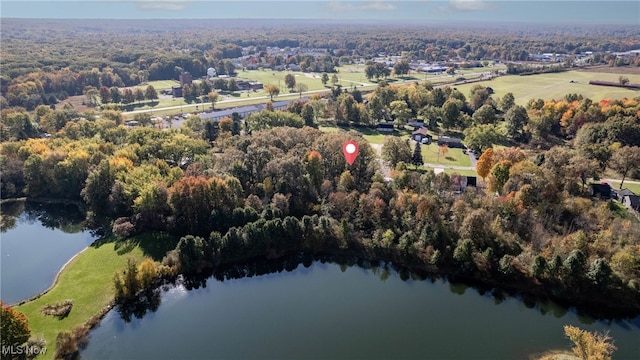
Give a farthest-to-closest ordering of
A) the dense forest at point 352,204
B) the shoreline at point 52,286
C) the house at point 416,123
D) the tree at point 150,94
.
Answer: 1. the tree at point 150,94
2. the house at point 416,123
3. the dense forest at point 352,204
4. the shoreline at point 52,286

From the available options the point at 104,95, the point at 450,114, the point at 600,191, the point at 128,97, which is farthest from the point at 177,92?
the point at 600,191

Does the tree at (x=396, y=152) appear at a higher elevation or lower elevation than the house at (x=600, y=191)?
higher

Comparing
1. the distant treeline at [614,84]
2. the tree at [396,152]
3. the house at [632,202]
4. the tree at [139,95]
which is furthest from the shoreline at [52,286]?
Result: the distant treeline at [614,84]

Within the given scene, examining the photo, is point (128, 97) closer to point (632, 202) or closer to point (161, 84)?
point (161, 84)

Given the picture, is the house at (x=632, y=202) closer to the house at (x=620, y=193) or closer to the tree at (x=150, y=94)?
the house at (x=620, y=193)

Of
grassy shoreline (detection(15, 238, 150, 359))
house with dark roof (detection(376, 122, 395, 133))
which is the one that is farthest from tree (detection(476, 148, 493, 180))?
grassy shoreline (detection(15, 238, 150, 359))

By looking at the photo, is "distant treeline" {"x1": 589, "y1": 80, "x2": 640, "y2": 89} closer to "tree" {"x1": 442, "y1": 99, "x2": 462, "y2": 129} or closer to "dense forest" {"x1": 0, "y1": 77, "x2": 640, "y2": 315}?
"dense forest" {"x1": 0, "y1": 77, "x2": 640, "y2": 315}
